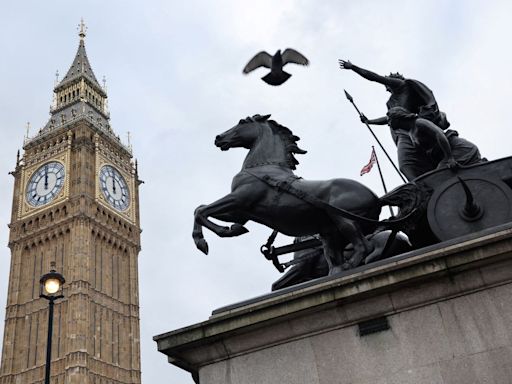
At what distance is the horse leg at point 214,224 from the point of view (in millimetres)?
7340

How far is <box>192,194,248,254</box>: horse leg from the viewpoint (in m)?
7.34

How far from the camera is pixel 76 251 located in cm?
5894

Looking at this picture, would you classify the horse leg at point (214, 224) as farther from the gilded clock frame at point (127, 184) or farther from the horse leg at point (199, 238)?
the gilded clock frame at point (127, 184)

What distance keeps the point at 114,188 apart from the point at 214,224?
5956cm

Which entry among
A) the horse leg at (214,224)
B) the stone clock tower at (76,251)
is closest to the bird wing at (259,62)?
the horse leg at (214,224)

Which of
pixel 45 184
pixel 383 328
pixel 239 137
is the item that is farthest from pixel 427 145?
pixel 45 184

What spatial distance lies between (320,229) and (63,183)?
57924 mm

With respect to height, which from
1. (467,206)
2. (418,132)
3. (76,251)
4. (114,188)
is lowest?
(467,206)

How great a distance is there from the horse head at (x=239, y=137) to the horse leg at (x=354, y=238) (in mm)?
1603

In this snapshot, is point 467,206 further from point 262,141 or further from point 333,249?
point 262,141

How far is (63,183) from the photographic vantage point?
204 feet

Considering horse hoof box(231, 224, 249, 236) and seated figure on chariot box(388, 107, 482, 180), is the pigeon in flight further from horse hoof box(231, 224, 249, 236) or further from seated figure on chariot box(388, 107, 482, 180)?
horse hoof box(231, 224, 249, 236)

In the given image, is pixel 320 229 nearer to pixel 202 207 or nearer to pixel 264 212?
pixel 264 212

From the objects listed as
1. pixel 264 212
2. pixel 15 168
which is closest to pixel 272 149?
pixel 264 212
